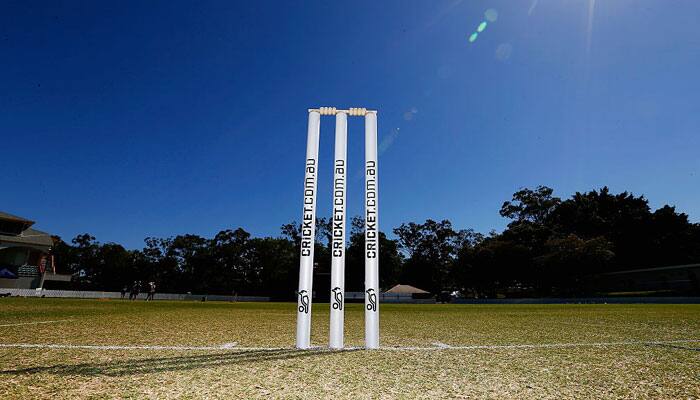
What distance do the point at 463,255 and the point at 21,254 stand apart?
6771 cm

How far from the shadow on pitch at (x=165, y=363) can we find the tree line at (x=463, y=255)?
47.3m

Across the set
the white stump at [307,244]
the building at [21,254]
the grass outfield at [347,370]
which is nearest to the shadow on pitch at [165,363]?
the grass outfield at [347,370]

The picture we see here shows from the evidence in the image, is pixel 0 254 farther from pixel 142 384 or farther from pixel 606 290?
pixel 606 290

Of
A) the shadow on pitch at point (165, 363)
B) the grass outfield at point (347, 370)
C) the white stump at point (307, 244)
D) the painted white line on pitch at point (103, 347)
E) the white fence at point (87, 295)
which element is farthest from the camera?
the white fence at point (87, 295)

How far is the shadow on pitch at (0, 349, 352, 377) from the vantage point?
392 cm

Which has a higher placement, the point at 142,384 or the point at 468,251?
the point at 468,251

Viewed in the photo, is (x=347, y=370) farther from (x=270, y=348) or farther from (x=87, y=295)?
→ (x=87, y=295)

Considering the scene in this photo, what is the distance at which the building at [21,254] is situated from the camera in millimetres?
52281

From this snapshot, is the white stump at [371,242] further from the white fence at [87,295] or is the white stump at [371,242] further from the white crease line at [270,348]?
the white fence at [87,295]

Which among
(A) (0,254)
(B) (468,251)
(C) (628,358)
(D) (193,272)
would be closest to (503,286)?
(B) (468,251)

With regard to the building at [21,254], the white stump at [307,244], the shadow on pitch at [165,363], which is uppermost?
the building at [21,254]

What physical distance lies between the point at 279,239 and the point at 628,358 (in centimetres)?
8601

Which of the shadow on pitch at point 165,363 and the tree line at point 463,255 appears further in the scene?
the tree line at point 463,255

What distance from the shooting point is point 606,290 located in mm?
61906
